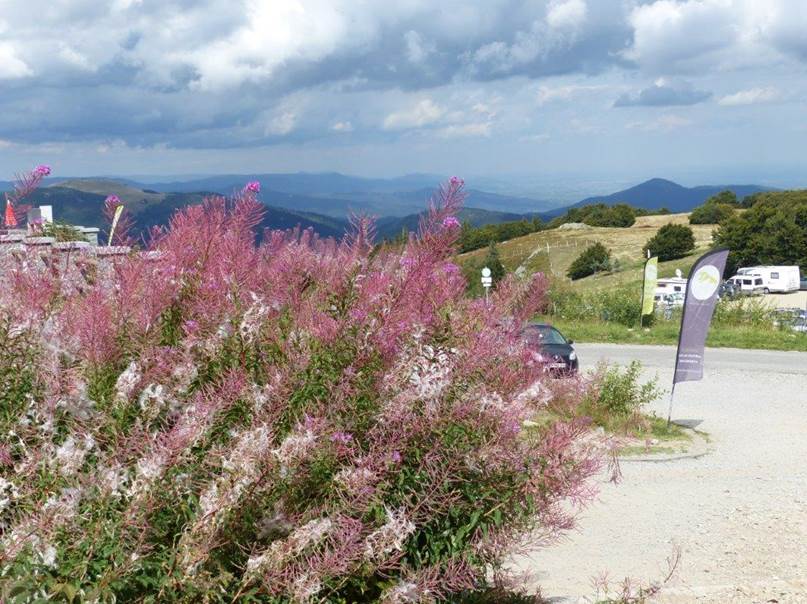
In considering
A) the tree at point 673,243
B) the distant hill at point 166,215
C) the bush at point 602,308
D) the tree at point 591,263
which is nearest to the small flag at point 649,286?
the bush at point 602,308

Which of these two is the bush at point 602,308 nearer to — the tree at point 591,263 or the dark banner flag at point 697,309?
the dark banner flag at point 697,309

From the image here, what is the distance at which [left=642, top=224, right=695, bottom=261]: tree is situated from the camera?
94438 mm

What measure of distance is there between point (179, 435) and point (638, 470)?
887 cm

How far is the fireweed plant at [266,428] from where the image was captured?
8.77ft

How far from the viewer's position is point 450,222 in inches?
126

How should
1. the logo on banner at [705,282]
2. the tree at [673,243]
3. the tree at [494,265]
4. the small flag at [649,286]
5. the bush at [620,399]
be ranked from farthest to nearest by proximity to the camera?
the tree at [673,243]
the small flag at [649,286]
the tree at [494,265]
the logo on banner at [705,282]
the bush at [620,399]

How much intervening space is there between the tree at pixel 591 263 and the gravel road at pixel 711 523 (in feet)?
237

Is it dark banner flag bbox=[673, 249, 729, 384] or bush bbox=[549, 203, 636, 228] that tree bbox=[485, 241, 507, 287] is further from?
bush bbox=[549, 203, 636, 228]

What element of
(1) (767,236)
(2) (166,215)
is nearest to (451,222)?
(2) (166,215)

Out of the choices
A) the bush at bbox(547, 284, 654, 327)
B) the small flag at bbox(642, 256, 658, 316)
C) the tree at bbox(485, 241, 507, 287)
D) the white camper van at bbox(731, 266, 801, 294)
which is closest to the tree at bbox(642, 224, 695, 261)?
the white camper van at bbox(731, 266, 801, 294)

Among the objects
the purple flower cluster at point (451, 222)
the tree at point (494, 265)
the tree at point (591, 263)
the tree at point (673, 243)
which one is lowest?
the tree at point (591, 263)

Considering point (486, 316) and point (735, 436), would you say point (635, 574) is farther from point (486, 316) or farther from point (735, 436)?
point (735, 436)

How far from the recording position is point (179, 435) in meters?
2.67

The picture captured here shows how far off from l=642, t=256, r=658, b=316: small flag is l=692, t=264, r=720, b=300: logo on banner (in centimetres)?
1292
